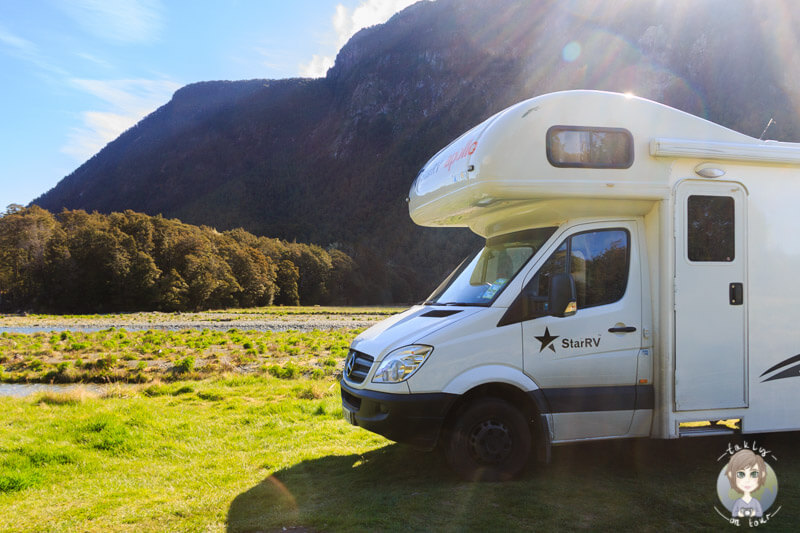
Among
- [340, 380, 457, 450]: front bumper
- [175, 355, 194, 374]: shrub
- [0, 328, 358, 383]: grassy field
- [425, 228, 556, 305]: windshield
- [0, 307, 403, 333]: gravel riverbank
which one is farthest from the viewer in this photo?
[0, 307, 403, 333]: gravel riverbank

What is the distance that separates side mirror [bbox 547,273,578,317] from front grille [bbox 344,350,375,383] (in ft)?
6.01

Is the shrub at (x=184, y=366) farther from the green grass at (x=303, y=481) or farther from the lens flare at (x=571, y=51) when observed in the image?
the lens flare at (x=571, y=51)

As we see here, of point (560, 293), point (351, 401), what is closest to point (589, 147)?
point (560, 293)

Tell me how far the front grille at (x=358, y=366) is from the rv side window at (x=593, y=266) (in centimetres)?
180

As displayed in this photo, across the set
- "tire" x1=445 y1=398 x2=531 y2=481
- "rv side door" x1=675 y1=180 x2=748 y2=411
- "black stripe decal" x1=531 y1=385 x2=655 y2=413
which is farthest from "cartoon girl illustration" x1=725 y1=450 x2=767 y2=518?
"tire" x1=445 y1=398 x2=531 y2=481

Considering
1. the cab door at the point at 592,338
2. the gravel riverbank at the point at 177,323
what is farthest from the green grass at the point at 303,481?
the gravel riverbank at the point at 177,323

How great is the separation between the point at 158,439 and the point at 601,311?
20.2 ft

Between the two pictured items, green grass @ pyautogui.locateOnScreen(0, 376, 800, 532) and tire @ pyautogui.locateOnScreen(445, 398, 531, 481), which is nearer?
green grass @ pyautogui.locateOnScreen(0, 376, 800, 532)

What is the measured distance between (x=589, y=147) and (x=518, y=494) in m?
3.43

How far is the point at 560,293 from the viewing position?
18.4ft

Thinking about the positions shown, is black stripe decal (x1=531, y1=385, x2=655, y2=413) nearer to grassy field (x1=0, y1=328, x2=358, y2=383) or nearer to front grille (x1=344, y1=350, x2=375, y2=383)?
front grille (x1=344, y1=350, x2=375, y2=383)

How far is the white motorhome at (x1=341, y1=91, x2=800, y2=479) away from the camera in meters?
5.60

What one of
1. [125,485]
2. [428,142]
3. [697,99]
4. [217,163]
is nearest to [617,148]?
[125,485]

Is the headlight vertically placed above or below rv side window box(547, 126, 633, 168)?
below
